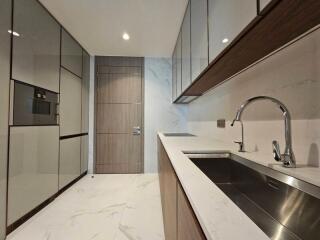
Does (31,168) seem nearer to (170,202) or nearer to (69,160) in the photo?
(69,160)

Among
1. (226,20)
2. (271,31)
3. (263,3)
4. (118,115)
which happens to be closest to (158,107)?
(118,115)

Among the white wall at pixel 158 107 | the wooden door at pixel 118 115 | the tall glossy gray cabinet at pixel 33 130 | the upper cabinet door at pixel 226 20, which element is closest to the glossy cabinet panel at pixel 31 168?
the tall glossy gray cabinet at pixel 33 130

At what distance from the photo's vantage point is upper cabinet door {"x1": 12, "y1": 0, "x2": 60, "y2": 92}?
182 cm

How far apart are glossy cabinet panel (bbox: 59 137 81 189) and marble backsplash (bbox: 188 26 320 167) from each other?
238cm

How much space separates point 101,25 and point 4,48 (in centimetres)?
138

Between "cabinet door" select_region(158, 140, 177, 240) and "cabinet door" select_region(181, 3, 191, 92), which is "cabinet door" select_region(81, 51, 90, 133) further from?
"cabinet door" select_region(158, 140, 177, 240)

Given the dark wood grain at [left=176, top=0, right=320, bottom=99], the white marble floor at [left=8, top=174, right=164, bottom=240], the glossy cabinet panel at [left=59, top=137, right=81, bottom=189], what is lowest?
the white marble floor at [left=8, top=174, right=164, bottom=240]

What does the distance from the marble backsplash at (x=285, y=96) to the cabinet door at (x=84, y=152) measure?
2815 millimetres

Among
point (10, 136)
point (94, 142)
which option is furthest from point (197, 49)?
point (94, 142)

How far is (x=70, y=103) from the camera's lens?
3.04 meters

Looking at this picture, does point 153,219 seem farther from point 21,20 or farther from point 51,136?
point 21,20

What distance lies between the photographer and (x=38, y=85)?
2.16 m

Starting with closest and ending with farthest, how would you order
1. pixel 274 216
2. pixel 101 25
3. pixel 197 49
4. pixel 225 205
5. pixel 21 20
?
pixel 225 205 < pixel 274 216 < pixel 197 49 < pixel 21 20 < pixel 101 25

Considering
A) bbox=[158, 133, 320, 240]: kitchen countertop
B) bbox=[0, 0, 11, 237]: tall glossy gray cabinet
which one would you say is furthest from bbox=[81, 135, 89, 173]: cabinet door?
bbox=[158, 133, 320, 240]: kitchen countertop
